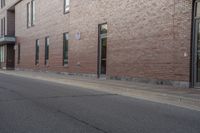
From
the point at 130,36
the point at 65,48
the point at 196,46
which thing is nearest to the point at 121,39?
the point at 130,36

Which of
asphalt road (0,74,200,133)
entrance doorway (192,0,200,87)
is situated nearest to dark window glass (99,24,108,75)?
entrance doorway (192,0,200,87)

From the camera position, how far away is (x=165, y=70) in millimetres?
14586

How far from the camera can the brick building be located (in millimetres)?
13641

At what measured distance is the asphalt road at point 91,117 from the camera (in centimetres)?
684

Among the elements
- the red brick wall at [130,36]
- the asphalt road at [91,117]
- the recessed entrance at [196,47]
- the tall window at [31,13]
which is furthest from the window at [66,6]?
the asphalt road at [91,117]

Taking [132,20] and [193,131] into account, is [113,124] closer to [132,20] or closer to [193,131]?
[193,131]

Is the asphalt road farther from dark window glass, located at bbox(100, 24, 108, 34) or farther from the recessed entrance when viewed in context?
dark window glass, located at bbox(100, 24, 108, 34)

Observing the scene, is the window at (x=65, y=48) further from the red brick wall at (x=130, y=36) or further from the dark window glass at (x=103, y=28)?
the dark window glass at (x=103, y=28)

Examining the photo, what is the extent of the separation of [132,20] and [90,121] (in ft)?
33.5

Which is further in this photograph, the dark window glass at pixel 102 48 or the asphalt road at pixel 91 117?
the dark window glass at pixel 102 48

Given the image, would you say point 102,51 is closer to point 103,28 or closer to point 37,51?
point 103,28

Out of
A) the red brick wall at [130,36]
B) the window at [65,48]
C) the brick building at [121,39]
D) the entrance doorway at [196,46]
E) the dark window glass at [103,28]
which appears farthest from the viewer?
the window at [65,48]

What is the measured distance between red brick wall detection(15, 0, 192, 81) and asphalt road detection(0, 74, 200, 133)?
13.2 ft

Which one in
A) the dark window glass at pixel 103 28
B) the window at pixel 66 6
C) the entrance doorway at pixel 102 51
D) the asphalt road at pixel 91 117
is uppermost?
the window at pixel 66 6
